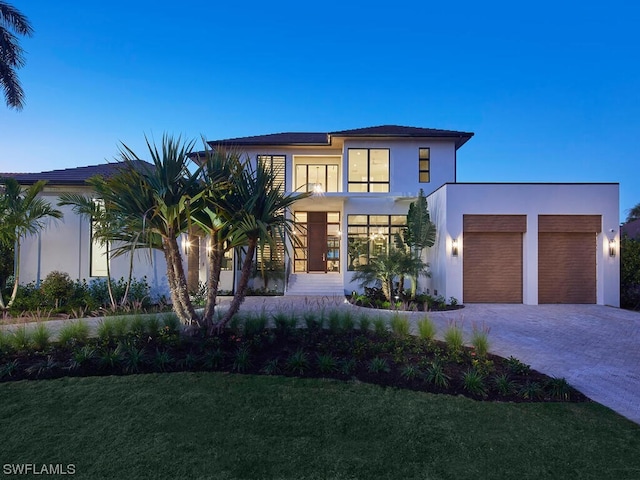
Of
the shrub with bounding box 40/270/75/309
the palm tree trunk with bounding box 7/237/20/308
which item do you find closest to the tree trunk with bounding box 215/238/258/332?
the shrub with bounding box 40/270/75/309

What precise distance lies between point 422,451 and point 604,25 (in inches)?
1059

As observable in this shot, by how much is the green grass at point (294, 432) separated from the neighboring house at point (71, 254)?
8635 millimetres

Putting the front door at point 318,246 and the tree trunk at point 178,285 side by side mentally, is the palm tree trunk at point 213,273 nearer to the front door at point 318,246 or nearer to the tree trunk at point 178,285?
the tree trunk at point 178,285

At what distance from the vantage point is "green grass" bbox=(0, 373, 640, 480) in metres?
2.74

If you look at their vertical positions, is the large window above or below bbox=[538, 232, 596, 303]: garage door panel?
above

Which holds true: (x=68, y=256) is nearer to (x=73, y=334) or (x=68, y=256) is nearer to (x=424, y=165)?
(x=73, y=334)

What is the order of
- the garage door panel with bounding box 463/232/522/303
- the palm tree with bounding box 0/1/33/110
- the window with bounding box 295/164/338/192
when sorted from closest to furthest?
1. the garage door panel with bounding box 463/232/522/303
2. the palm tree with bounding box 0/1/33/110
3. the window with bounding box 295/164/338/192

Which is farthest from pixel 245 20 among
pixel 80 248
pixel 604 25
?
pixel 604 25

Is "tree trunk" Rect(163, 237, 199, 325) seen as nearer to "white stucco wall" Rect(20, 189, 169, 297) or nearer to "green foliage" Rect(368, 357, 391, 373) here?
"green foliage" Rect(368, 357, 391, 373)

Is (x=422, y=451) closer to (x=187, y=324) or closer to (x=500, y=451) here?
(x=500, y=451)

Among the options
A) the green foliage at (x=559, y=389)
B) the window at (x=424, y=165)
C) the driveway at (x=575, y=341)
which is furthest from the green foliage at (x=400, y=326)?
the window at (x=424, y=165)

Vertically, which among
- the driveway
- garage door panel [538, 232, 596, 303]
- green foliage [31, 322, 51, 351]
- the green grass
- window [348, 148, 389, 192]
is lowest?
the driveway

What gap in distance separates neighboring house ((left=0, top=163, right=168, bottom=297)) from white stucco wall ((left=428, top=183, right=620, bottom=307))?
1100 cm

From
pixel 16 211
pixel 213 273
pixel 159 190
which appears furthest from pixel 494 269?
pixel 16 211
